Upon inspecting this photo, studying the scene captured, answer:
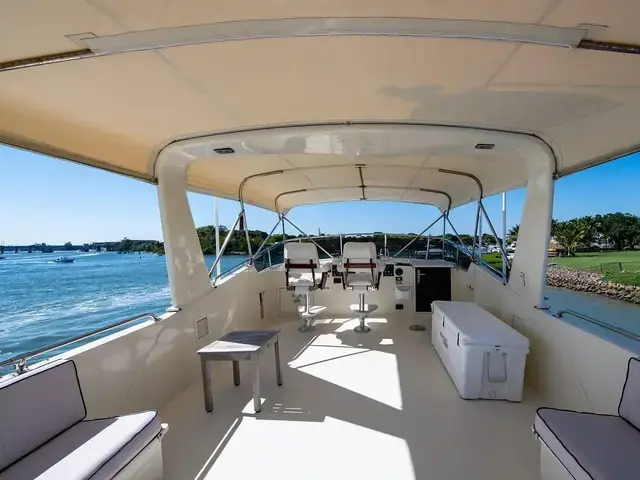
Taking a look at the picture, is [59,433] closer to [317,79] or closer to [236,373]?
[236,373]

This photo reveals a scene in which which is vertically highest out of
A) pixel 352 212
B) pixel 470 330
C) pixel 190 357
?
pixel 352 212

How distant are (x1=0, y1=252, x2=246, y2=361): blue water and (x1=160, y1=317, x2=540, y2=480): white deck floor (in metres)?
2.27

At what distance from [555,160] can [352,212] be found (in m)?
5.18

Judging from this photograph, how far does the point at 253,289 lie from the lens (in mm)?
5262

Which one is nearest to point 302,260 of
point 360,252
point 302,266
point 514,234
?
point 302,266

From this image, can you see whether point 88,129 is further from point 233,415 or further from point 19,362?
point 233,415

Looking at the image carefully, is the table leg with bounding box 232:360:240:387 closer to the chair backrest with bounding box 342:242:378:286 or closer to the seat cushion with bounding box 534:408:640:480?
the chair backrest with bounding box 342:242:378:286

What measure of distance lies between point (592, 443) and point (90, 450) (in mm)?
2235

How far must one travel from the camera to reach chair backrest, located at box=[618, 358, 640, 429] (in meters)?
1.70

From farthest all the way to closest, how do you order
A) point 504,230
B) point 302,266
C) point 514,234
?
point 302,266 → point 504,230 → point 514,234

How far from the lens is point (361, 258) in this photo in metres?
4.90

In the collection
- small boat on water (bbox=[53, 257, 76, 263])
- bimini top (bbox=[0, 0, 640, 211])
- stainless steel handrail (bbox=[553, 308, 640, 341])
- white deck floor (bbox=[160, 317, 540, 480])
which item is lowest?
small boat on water (bbox=[53, 257, 76, 263])

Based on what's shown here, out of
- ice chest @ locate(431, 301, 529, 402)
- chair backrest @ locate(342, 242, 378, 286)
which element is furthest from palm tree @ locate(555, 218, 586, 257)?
chair backrest @ locate(342, 242, 378, 286)

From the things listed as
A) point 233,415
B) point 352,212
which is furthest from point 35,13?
point 352,212
